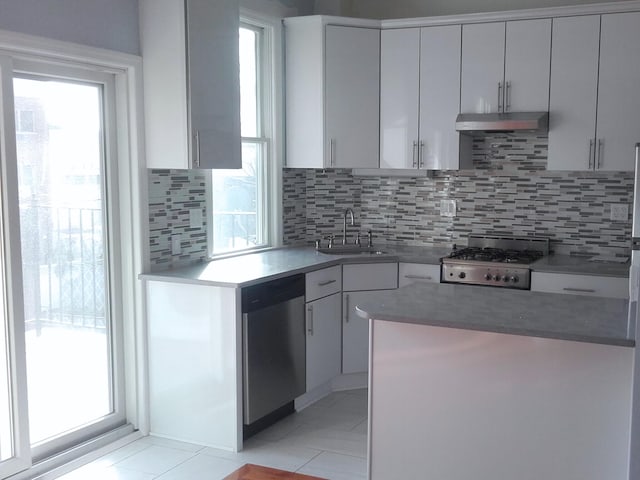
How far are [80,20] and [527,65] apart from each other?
8.75 feet

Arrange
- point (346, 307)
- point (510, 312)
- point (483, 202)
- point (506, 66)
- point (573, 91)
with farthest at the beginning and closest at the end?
point (483, 202), point (346, 307), point (506, 66), point (573, 91), point (510, 312)

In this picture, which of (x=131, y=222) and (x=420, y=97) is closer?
(x=131, y=222)

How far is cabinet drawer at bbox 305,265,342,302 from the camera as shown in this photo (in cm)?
433

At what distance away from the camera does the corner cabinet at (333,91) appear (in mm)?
4809

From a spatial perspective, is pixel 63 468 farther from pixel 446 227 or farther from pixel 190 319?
pixel 446 227

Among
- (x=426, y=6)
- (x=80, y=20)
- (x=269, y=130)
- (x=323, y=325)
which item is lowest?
(x=323, y=325)

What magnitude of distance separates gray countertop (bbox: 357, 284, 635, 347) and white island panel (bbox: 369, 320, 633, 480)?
65 mm

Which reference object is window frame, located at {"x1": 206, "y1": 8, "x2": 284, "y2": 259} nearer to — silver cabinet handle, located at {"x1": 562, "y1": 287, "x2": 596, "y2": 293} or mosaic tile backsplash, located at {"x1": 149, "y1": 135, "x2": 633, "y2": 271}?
mosaic tile backsplash, located at {"x1": 149, "y1": 135, "x2": 633, "y2": 271}

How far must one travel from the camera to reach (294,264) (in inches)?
171

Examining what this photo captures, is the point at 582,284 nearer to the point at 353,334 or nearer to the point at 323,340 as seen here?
the point at 353,334

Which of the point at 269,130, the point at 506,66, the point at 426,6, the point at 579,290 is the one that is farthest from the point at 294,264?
the point at 426,6

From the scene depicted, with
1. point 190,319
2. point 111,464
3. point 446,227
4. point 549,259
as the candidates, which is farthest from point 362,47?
point 111,464

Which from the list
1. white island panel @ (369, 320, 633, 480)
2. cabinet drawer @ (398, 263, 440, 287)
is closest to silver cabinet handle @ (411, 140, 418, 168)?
cabinet drawer @ (398, 263, 440, 287)

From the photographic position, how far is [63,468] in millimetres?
3547
